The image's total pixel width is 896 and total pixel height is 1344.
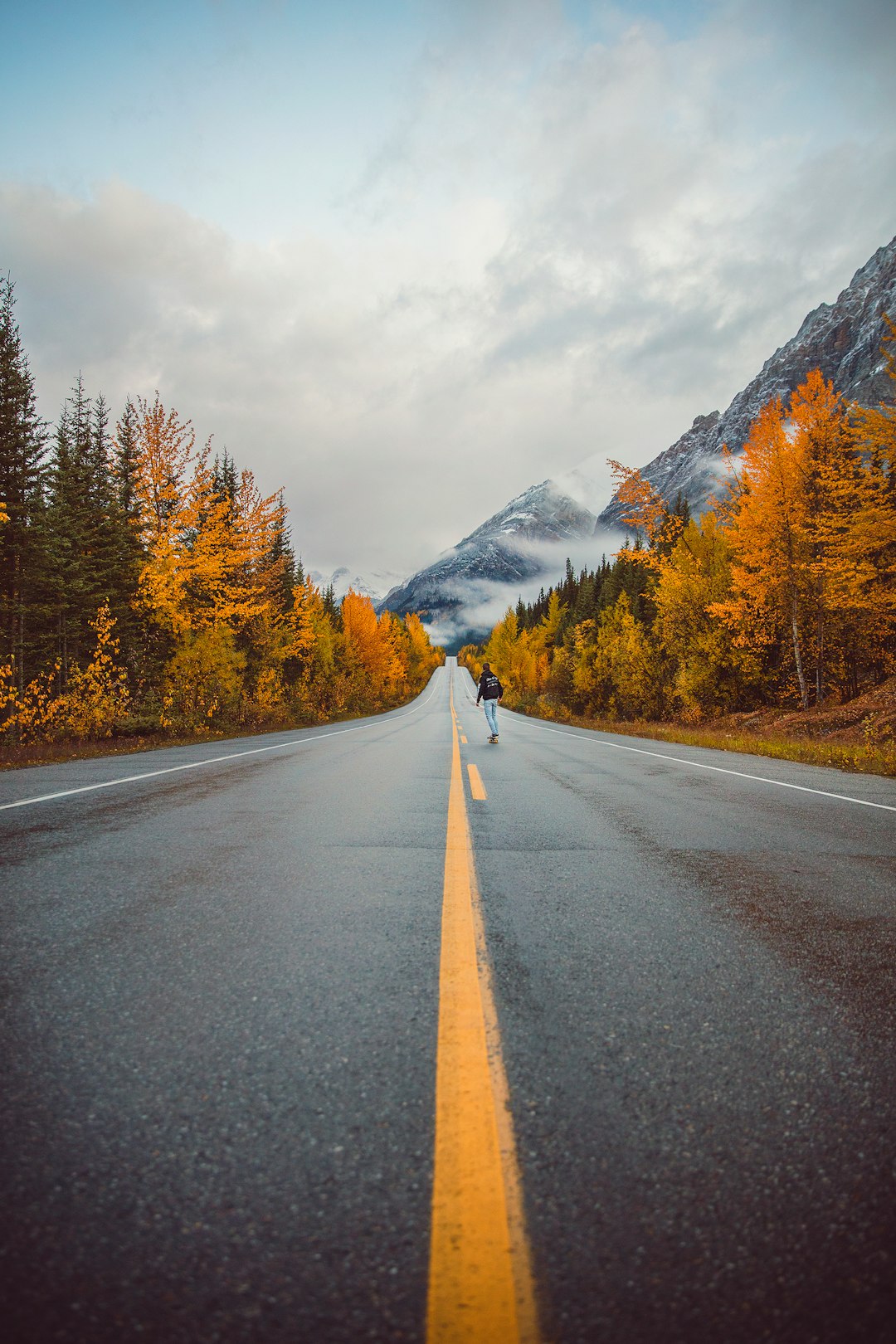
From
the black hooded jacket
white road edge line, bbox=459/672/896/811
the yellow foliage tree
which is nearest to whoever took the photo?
white road edge line, bbox=459/672/896/811

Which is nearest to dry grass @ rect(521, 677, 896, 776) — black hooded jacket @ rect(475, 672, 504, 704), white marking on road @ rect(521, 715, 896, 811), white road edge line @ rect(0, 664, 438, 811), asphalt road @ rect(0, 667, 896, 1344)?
white marking on road @ rect(521, 715, 896, 811)

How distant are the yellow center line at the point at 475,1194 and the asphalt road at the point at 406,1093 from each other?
0.04m

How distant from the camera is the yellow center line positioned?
107 cm

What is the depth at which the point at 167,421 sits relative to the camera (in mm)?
18047

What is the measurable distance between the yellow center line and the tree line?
63.8 ft

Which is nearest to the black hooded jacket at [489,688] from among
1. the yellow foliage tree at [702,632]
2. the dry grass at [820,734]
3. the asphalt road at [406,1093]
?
the dry grass at [820,734]

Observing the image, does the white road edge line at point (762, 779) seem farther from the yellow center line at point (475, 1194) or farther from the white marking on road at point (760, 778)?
the yellow center line at point (475, 1194)

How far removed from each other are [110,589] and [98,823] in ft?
61.0

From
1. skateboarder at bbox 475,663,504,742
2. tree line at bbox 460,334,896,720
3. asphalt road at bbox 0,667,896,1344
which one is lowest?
asphalt road at bbox 0,667,896,1344

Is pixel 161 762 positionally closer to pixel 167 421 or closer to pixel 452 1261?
pixel 452 1261

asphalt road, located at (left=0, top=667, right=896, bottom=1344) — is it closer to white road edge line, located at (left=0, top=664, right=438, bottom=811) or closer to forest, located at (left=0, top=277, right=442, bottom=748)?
white road edge line, located at (left=0, top=664, right=438, bottom=811)

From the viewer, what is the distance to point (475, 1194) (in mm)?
1333

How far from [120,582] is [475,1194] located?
23.3 metres

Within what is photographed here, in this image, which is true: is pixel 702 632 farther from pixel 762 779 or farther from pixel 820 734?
pixel 762 779
